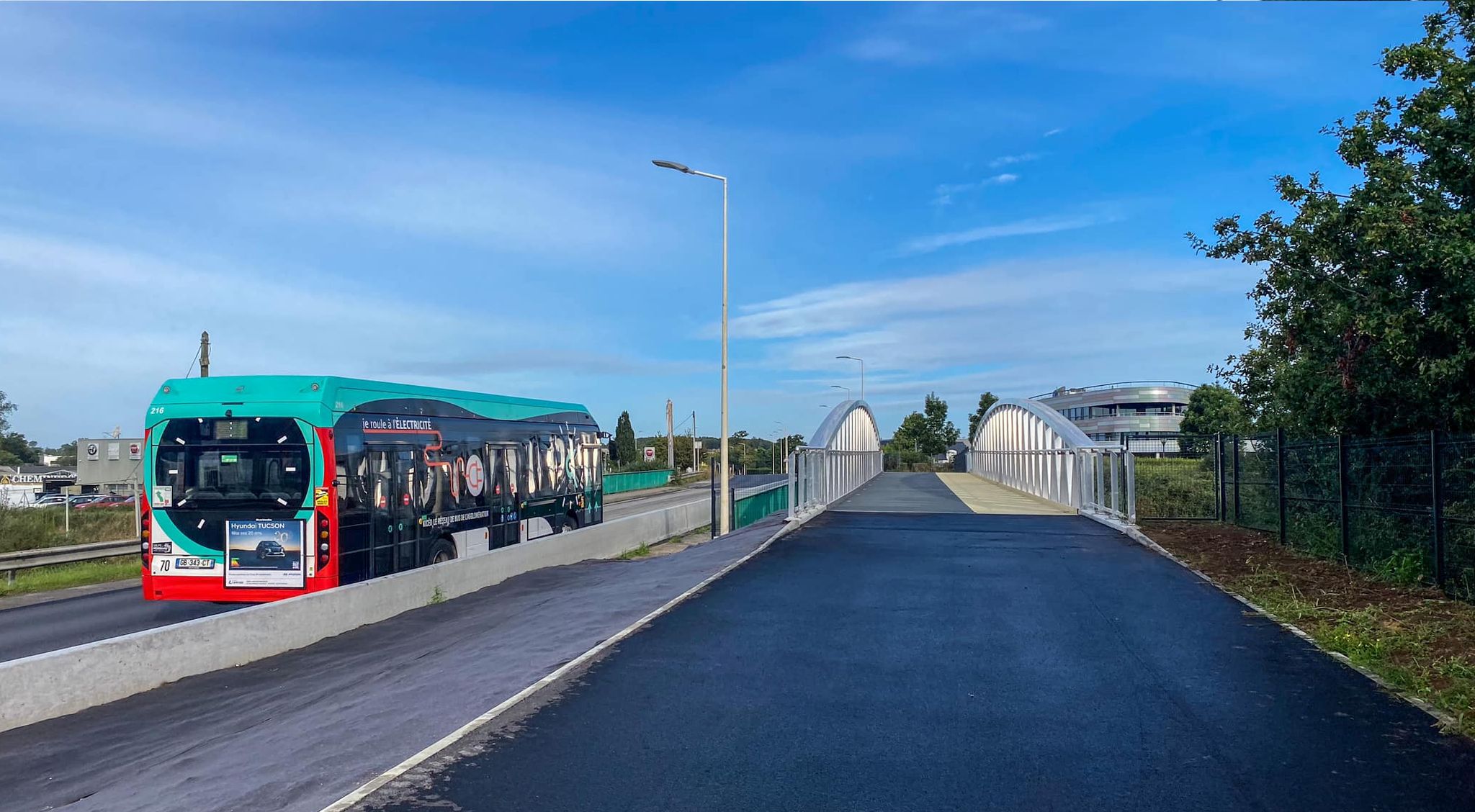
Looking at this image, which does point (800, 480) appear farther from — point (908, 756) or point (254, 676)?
point (908, 756)

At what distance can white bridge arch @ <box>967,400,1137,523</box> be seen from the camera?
21.1 m

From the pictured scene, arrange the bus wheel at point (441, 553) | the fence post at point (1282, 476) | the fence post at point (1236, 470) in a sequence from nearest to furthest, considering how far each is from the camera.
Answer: the bus wheel at point (441, 553) < the fence post at point (1282, 476) < the fence post at point (1236, 470)

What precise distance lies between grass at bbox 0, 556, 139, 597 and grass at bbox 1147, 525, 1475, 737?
64.0ft

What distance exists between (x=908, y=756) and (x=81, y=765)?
5.31m

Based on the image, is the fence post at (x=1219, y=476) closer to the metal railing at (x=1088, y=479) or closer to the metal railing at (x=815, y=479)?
the metal railing at (x=1088, y=479)

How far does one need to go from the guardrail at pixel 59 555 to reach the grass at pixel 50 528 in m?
1.43

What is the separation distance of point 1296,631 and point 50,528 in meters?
25.8

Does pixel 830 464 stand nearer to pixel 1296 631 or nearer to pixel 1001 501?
pixel 1001 501

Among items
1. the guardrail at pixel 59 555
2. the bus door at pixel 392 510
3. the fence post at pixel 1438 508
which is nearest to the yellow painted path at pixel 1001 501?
the fence post at pixel 1438 508

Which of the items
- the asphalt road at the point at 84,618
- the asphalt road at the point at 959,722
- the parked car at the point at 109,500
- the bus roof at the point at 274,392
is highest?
the bus roof at the point at 274,392

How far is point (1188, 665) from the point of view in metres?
7.96

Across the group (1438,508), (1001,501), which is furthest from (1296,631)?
(1001,501)

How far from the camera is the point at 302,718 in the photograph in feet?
24.1

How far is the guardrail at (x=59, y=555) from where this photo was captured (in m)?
18.1
